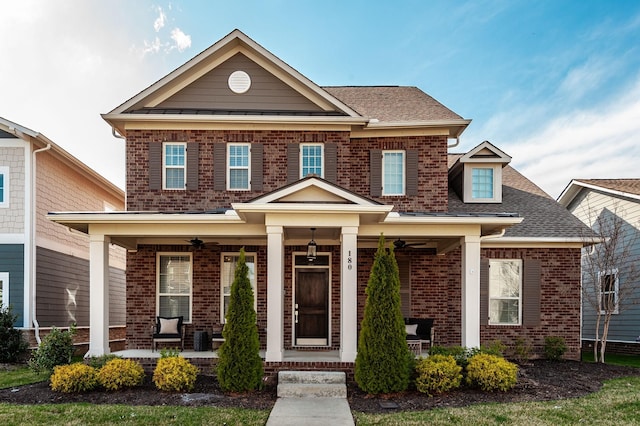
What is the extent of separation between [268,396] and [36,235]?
830cm

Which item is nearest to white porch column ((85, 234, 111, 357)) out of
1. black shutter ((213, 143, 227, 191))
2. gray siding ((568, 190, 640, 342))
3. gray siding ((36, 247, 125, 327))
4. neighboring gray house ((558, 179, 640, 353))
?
black shutter ((213, 143, 227, 191))

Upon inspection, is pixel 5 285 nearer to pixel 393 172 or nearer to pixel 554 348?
pixel 393 172

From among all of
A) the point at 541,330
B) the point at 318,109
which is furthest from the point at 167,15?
the point at 541,330

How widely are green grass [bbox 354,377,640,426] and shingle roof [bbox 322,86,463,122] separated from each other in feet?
22.4

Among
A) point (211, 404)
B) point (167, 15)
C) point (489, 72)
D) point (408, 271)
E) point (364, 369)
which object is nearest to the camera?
point (211, 404)

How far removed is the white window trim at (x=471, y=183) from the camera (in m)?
13.7

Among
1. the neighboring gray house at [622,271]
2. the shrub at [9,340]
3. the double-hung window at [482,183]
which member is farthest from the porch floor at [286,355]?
the neighboring gray house at [622,271]

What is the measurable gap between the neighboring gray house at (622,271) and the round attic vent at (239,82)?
32.7 ft

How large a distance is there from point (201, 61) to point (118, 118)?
2.31m

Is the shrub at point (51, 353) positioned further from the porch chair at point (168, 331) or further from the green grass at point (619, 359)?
the green grass at point (619, 359)

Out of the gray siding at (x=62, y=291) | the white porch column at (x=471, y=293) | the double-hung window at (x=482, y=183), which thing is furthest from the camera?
the double-hung window at (x=482, y=183)

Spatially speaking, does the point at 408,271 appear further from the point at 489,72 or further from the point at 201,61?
the point at 489,72

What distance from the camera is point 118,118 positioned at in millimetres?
11703

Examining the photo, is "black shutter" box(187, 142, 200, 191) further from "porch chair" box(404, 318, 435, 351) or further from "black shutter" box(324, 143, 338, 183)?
"porch chair" box(404, 318, 435, 351)
